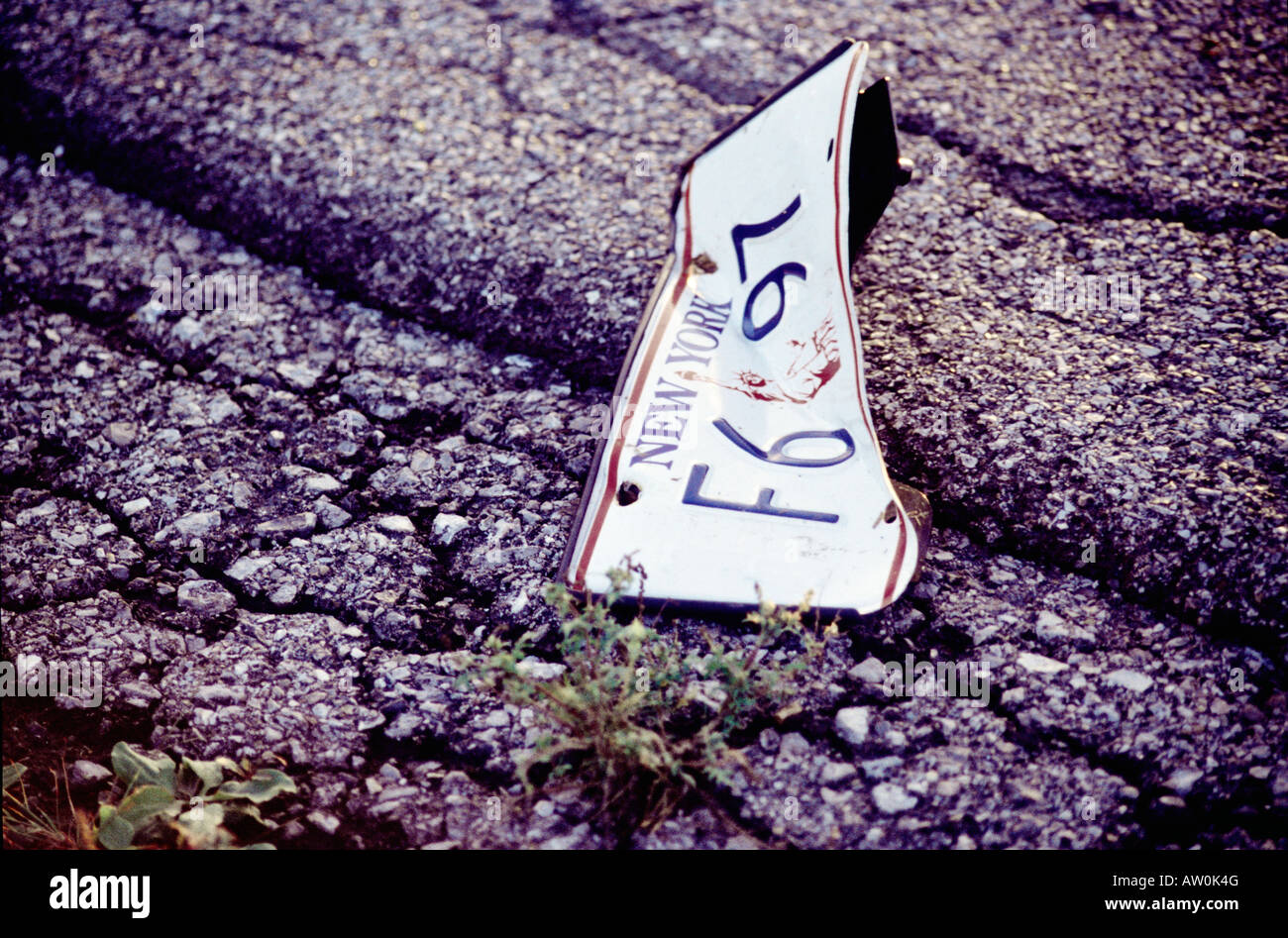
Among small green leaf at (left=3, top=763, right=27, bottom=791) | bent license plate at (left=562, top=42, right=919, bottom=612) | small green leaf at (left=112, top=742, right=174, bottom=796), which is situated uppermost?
bent license plate at (left=562, top=42, right=919, bottom=612)

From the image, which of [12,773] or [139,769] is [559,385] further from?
[12,773]

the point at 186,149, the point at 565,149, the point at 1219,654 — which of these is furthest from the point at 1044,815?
the point at 186,149

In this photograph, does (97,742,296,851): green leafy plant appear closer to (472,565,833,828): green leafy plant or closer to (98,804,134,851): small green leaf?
(98,804,134,851): small green leaf

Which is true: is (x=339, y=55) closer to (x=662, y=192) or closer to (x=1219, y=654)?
(x=662, y=192)

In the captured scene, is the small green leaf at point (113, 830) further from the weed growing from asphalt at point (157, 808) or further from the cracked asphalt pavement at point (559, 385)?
the cracked asphalt pavement at point (559, 385)

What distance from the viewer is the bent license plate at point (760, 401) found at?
160 cm

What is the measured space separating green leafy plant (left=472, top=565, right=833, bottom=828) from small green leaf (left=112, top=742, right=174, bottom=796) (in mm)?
516

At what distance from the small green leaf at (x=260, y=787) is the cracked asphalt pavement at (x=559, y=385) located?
0.04 meters

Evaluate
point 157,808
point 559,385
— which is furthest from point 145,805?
point 559,385

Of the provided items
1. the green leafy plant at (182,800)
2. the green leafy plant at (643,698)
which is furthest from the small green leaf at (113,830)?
the green leafy plant at (643,698)

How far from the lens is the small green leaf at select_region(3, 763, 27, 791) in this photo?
1413 millimetres

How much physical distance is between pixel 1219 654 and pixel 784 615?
2.51 ft

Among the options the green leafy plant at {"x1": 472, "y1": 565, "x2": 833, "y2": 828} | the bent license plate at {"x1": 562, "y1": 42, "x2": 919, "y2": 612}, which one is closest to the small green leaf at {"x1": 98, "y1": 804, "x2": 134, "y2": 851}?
the green leafy plant at {"x1": 472, "y1": 565, "x2": 833, "y2": 828}

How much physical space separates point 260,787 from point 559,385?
1.06 m
